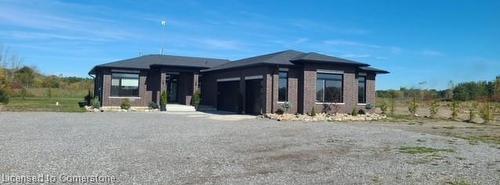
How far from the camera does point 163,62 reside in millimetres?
31094

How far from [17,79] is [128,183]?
4865cm

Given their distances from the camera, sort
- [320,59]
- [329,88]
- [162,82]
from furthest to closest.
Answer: [162,82]
[329,88]
[320,59]

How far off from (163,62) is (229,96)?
18.6 feet

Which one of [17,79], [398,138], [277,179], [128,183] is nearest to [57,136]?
[128,183]

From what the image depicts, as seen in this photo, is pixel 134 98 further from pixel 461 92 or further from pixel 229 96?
pixel 461 92

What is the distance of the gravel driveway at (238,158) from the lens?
7.46 metres

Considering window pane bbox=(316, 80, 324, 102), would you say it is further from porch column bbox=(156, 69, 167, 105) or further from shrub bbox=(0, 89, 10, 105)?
shrub bbox=(0, 89, 10, 105)

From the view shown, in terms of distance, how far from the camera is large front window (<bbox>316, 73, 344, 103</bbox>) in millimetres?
24547

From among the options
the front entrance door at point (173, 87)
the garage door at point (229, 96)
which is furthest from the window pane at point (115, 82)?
the garage door at point (229, 96)

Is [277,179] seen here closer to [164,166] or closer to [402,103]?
[164,166]

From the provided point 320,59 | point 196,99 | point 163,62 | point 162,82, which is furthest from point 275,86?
point 163,62

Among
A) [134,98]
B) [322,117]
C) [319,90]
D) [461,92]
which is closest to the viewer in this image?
[322,117]

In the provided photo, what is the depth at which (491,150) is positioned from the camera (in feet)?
37.8

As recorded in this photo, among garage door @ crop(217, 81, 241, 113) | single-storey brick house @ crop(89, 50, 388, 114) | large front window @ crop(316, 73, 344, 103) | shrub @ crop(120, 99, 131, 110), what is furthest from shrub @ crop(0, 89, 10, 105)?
large front window @ crop(316, 73, 344, 103)
